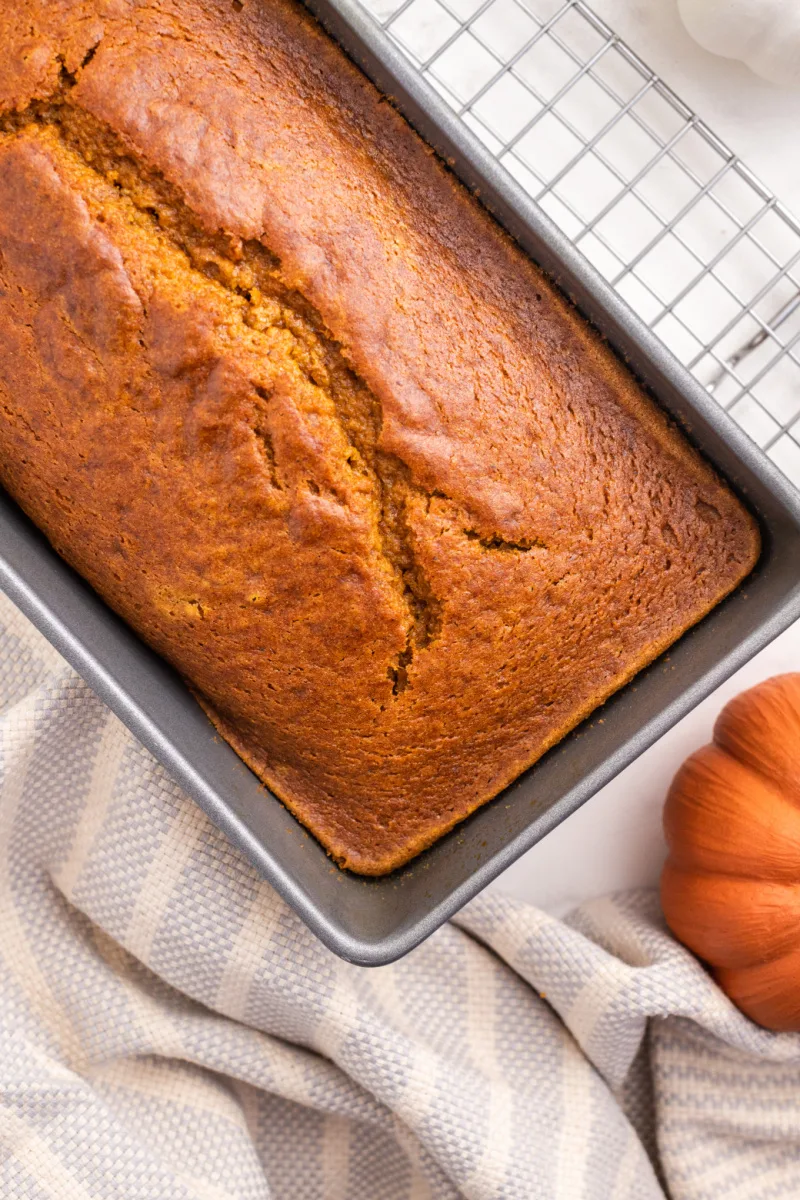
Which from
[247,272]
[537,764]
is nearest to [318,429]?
[247,272]

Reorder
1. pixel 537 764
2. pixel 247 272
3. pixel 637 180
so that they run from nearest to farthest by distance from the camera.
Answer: pixel 247 272 < pixel 537 764 < pixel 637 180

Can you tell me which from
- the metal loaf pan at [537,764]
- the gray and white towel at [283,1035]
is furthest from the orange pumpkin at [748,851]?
the metal loaf pan at [537,764]

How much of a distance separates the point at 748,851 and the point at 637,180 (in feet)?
3.36

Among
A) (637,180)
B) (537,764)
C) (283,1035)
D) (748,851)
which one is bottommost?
(283,1035)

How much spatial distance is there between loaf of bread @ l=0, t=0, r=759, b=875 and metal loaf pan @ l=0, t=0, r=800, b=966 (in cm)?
3

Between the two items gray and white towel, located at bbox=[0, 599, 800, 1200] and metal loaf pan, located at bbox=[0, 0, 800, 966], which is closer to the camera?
metal loaf pan, located at bbox=[0, 0, 800, 966]

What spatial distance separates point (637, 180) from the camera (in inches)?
63.1

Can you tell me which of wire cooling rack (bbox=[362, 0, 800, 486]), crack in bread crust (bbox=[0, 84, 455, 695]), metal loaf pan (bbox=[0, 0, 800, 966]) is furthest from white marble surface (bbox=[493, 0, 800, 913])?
crack in bread crust (bbox=[0, 84, 455, 695])

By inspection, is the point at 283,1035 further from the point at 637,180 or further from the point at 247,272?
the point at 637,180

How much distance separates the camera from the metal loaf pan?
4.33 ft

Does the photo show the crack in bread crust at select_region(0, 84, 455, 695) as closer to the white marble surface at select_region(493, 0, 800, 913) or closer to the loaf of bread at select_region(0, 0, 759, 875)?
the loaf of bread at select_region(0, 0, 759, 875)

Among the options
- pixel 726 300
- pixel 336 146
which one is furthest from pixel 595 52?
pixel 336 146

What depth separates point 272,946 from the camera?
154 cm

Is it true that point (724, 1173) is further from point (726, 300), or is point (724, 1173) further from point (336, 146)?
point (336, 146)
